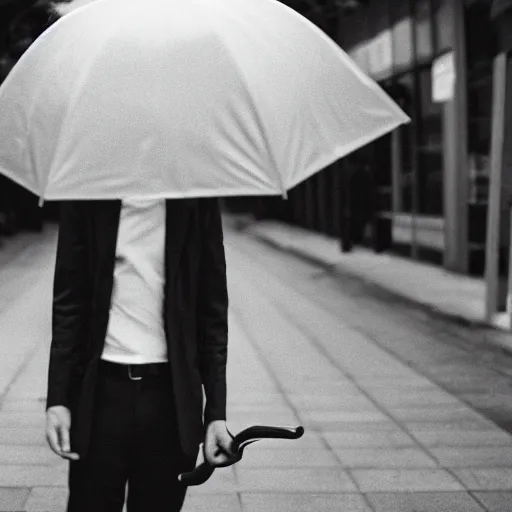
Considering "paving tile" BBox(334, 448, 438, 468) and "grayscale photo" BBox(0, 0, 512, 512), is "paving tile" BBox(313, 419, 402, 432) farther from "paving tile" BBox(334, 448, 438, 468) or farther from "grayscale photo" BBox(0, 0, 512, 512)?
"paving tile" BBox(334, 448, 438, 468)

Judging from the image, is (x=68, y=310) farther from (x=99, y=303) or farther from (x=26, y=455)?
(x=26, y=455)

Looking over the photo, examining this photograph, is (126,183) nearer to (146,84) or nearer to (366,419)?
(146,84)

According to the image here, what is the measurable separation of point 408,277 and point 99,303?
44.4ft

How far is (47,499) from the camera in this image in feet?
15.3

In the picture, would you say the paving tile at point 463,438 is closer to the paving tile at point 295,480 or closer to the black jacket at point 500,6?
the paving tile at point 295,480

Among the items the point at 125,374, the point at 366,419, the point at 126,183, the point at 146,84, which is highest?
the point at 146,84

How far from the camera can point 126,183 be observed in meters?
2.51

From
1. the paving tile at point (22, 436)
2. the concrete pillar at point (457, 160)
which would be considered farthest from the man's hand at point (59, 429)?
the concrete pillar at point (457, 160)

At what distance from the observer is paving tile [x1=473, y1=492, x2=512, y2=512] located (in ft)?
15.3

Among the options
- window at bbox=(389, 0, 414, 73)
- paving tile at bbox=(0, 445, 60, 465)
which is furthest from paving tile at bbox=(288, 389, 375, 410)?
window at bbox=(389, 0, 414, 73)

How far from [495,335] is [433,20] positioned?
895cm

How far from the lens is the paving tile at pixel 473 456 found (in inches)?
214

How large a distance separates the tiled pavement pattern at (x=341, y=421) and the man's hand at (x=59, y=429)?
7.06 ft

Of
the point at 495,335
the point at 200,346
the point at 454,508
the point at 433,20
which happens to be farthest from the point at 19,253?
the point at 200,346
